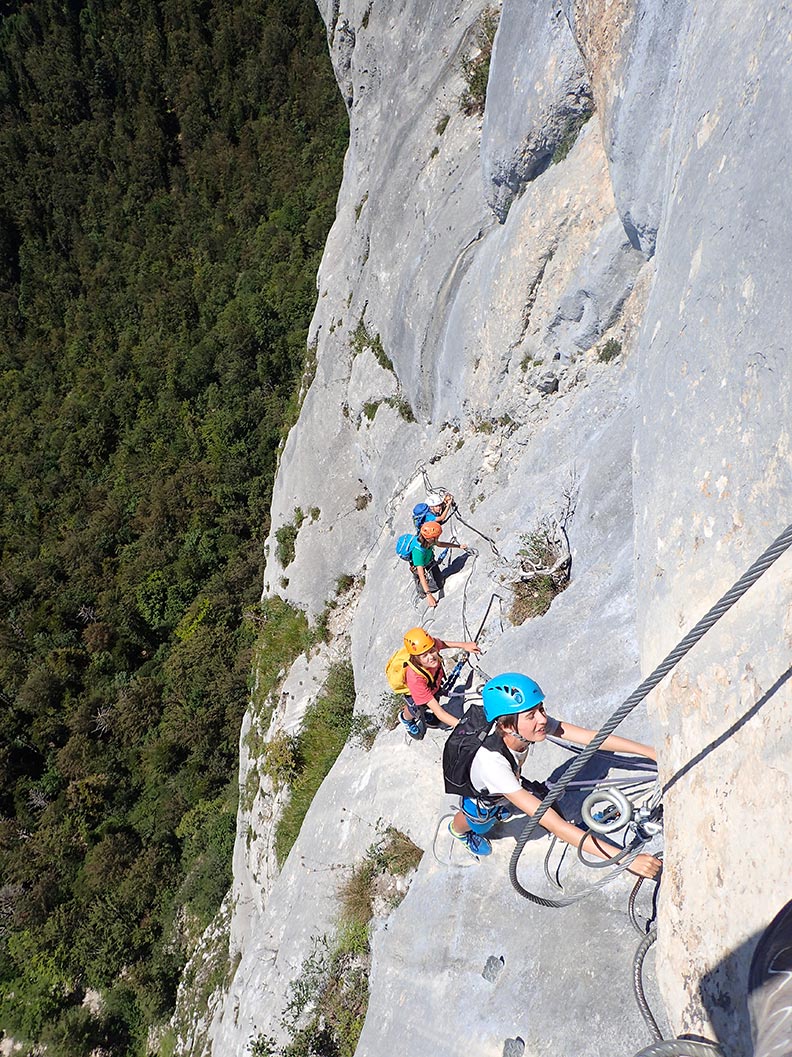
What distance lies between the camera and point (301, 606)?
18.1 meters

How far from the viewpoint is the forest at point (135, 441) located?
29656 mm

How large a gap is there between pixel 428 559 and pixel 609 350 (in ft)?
13.1

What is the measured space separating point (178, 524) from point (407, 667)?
115 ft

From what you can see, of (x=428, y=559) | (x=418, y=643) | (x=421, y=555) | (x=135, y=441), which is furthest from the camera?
(x=135, y=441)

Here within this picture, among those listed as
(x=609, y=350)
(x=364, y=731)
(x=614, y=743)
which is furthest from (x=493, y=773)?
(x=609, y=350)

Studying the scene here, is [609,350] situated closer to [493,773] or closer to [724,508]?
[724,508]

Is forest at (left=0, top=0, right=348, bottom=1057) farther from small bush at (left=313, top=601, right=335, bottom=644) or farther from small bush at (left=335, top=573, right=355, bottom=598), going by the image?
small bush at (left=313, top=601, right=335, bottom=644)

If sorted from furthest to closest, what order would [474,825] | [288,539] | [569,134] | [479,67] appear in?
[288,539], [479,67], [569,134], [474,825]

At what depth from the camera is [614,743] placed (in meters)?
4.69

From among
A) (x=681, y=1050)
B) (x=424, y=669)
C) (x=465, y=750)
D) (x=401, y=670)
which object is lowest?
(x=401, y=670)

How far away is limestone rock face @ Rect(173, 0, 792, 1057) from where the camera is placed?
3.50m

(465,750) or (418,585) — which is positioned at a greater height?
(465,750)

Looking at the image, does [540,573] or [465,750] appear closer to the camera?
[465,750]

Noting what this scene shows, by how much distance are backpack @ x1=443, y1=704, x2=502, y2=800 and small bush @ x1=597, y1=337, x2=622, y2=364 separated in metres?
5.66
